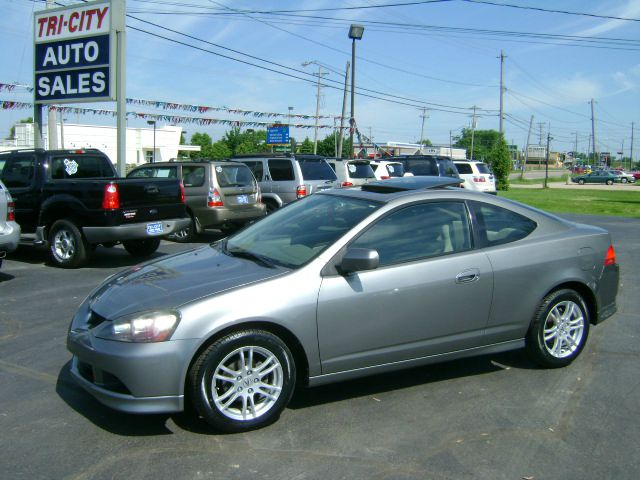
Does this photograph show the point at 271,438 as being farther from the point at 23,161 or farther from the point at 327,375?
the point at 23,161

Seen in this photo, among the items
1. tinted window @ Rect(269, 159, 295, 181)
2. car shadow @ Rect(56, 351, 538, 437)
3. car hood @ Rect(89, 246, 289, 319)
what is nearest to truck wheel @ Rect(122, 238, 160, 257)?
tinted window @ Rect(269, 159, 295, 181)

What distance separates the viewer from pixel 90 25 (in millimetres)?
13445

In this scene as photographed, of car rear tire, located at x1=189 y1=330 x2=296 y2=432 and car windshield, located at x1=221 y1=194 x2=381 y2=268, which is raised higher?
car windshield, located at x1=221 y1=194 x2=381 y2=268

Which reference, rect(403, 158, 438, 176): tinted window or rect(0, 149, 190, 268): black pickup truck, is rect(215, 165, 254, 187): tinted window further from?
rect(403, 158, 438, 176): tinted window

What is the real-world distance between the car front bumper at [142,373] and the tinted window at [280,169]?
11422mm

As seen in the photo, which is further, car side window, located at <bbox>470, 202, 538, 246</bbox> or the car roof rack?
the car roof rack

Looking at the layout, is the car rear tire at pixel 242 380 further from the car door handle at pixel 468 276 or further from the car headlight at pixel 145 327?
the car door handle at pixel 468 276

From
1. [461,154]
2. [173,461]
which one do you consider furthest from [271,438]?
[461,154]

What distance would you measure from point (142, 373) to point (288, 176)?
11.6 m

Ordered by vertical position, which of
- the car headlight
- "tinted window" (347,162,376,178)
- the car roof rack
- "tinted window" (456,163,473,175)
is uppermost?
"tinted window" (456,163,473,175)

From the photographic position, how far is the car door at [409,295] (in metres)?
4.00

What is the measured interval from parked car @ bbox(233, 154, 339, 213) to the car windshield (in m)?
9.31

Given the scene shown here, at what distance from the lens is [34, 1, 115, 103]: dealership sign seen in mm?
13305

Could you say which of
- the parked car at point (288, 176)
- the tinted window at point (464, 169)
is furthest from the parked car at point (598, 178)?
the parked car at point (288, 176)
